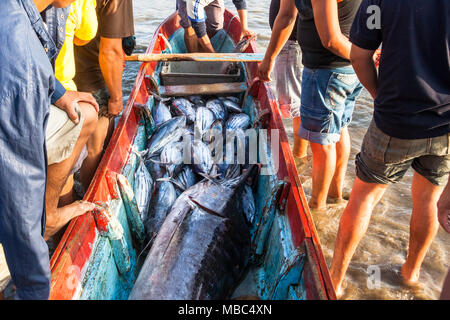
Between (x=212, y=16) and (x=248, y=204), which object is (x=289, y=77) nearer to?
(x=248, y=204)

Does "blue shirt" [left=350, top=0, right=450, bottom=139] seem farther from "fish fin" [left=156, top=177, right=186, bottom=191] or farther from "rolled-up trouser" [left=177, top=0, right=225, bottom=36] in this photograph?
"rolled-up trouser" [left=177, top=0, right=225, bottom=36]

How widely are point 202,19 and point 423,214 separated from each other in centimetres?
424

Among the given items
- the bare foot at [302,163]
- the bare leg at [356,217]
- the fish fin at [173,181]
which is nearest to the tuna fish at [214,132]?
the fish fin at [173,181]

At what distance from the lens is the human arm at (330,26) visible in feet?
7.25

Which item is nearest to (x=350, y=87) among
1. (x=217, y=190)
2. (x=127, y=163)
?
(x=217, y=190)

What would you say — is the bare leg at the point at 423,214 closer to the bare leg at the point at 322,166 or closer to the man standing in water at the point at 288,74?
the bare leg at the point at 322,166

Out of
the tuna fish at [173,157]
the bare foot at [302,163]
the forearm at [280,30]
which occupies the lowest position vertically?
the bare foot at [302,163]

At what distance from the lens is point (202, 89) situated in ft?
14.9

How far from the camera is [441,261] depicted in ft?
10.4

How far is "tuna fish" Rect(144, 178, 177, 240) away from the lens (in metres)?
2.75

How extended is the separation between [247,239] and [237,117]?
1940mm

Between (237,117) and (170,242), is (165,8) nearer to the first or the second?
(237,117)

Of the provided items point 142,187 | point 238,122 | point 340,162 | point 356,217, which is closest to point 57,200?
point 142,187

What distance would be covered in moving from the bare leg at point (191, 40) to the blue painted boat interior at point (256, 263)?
12.4 ft
